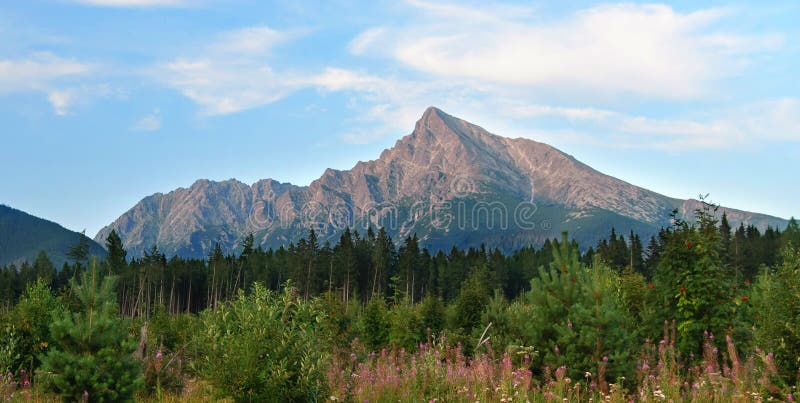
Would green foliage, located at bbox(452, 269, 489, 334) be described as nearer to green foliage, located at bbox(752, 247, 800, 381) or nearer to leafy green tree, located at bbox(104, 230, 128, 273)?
green foliage, located at bbox(752, 247, 800, 381)

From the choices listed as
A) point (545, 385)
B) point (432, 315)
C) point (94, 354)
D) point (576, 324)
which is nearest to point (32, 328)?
point (94, 354)

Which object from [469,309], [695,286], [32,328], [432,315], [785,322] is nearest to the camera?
[785,322]

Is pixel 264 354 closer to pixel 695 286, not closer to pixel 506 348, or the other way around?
pixel 506 348

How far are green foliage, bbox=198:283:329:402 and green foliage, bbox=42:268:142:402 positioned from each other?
167 centimetres

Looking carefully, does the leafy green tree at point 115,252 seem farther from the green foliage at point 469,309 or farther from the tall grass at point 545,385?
the tall grass at point 545,385

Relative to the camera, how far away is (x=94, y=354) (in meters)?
10.4

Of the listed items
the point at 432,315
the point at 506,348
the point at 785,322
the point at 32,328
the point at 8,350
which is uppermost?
the point at 785,322

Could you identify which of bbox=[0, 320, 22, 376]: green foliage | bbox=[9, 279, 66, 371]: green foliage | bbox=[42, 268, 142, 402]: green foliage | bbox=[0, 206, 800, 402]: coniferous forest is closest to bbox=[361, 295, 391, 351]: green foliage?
bbox=[0, 206, 800, 402]: coniferous forest

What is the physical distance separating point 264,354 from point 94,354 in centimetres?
332

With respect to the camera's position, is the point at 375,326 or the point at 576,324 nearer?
the point at 576,324

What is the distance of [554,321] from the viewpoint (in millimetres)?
12094

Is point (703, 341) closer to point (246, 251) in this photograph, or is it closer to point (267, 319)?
point (267, 319)

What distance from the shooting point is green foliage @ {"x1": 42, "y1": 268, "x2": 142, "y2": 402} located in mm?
10047

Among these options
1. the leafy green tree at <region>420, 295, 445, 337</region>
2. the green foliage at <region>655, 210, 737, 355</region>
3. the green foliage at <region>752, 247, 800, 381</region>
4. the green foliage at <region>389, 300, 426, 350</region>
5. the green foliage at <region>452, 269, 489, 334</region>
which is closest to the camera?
the green foliage at <region>752, 247, 800, 381</region>
